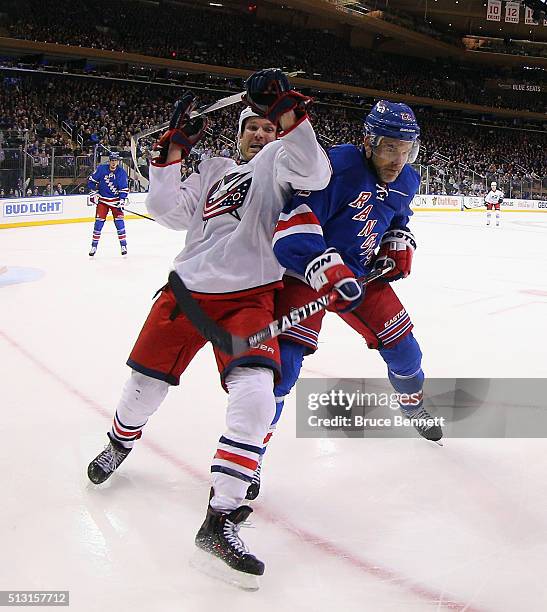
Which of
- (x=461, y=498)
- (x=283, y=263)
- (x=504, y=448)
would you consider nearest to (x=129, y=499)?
(x=283, y=263)

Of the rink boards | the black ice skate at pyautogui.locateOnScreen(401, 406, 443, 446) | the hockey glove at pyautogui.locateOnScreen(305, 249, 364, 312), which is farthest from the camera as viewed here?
the rink boards

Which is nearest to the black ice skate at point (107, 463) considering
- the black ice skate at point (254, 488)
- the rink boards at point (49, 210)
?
the black ice skate at point (254, 488)

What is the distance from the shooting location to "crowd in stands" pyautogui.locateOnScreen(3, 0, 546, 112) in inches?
786

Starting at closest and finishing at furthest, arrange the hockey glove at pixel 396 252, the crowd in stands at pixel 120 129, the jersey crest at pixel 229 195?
the jersey crest at pixel 229 195, the hockey glove at pixel 396 252, the crowd in stands at pixel 120 129

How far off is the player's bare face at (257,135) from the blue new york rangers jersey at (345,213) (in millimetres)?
213

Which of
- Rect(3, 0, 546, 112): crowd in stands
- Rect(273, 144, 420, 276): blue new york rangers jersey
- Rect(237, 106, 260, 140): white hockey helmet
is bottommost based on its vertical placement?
Rect(273, 144, 420, 276): blue new york rangers jersey

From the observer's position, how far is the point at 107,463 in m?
2.51

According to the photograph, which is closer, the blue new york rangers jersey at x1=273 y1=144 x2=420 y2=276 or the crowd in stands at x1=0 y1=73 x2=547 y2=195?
the blue new york rangers jersey at x1=273 y1=144 x2=420 y2=276

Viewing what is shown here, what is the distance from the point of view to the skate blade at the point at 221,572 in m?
1.90

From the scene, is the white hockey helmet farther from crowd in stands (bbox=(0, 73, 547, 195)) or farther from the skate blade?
crowd in stands (bbox=(0, 73, 547, 195))

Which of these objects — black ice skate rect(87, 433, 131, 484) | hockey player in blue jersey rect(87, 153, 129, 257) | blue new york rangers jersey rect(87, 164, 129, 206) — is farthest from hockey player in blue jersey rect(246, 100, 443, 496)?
blue new york rangers jersey rect(87, 164, 129, 206)

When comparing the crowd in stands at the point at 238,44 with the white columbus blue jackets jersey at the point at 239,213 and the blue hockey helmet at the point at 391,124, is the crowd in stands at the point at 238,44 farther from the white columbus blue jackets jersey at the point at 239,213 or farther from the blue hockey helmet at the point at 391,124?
the white columbus blue jackets jersey at the point at 239,213

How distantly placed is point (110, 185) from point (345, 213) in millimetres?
7071

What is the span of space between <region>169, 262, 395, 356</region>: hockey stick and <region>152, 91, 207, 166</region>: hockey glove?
0.39m
